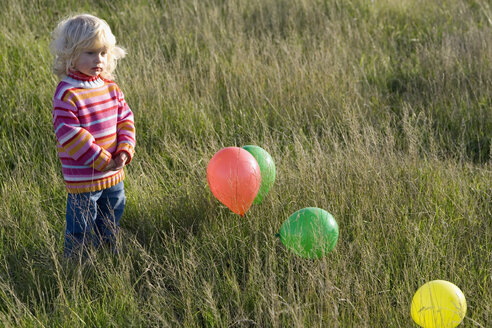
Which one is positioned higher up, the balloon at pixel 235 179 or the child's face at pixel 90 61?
the child's face at pixel 90 61

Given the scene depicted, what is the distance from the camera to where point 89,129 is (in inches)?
112

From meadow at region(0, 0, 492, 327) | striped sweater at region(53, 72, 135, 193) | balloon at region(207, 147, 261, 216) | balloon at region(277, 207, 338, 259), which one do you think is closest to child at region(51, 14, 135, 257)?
striped sweater at region(53, 72, 135, 193)

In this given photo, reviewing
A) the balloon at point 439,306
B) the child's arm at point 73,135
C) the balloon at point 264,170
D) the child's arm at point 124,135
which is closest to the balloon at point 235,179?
the balloon at point 264,170

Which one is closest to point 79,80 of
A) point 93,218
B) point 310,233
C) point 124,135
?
point 124,135

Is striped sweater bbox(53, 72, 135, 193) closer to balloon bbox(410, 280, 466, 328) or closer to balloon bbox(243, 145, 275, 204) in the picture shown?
balloon bbox(243, 145, 275, 204)

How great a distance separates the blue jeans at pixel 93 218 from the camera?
295 centimetres

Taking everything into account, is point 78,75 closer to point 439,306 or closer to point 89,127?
point 89,127

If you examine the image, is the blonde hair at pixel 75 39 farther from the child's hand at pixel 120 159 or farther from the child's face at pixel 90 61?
the child's hand at pixel 120 159

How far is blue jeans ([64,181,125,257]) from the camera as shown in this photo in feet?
9.67

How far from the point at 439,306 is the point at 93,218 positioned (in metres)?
1.83

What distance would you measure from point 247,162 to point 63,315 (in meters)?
1.26

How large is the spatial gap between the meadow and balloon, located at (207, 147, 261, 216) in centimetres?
12

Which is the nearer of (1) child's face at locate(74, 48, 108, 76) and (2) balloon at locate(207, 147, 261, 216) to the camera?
(1) child's face at locate(74, 48, 108, 76)

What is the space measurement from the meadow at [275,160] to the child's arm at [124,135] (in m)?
0.46
